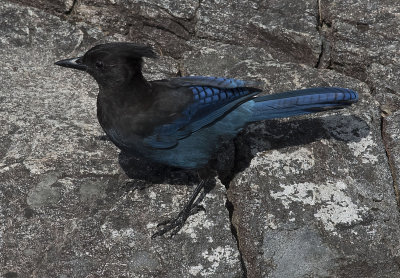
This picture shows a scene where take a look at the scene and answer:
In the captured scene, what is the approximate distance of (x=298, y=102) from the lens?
14.1 feet

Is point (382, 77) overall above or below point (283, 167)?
above

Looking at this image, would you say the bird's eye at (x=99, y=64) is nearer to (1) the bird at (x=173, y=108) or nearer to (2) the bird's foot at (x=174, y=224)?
(1) the bird at (x=173, y=108)

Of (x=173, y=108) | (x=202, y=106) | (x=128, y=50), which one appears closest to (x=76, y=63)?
(x=128, y=50)

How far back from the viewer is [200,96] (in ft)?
13.7

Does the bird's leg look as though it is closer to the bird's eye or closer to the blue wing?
the blue wing

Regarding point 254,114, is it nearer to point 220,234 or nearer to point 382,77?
point 220,234

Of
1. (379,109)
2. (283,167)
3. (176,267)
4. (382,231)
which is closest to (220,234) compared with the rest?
(176,267)

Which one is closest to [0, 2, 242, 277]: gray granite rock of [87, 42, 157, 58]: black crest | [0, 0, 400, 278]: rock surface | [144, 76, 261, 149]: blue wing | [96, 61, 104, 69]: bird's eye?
[0, 0, 400, 278]: rock surface

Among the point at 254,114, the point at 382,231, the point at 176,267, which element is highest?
the point at 254,114

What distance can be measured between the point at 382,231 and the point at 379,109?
3.70 feet

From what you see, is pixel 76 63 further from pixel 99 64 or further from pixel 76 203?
pixel 76 203

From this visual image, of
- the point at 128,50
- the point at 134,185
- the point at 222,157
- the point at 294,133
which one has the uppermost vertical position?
the point at 128,50

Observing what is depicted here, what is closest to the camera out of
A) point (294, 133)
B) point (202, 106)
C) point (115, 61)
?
point (115, 61)

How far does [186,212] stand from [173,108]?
657mm
